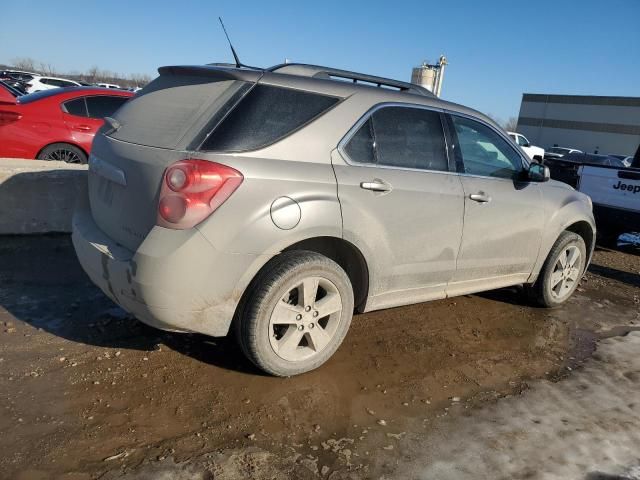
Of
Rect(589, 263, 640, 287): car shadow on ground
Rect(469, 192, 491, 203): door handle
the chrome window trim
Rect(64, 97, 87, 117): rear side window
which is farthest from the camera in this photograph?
Rect(64, 97, 87, 117): rear side window

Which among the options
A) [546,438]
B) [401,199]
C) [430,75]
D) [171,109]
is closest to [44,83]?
[430,75]

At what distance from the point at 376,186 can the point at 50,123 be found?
17.6 ft

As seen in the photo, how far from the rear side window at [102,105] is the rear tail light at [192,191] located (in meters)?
5.29

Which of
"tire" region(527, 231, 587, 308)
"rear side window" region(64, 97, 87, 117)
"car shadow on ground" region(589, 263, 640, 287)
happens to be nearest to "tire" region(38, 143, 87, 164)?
"rear side window" region(64, 97, 87, 117)

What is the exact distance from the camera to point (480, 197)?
12.9ft

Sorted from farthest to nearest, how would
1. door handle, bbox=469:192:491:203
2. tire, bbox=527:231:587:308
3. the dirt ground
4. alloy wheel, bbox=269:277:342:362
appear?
tire, bbox=527:231:587:308 → door handle, bbox=469:192:491:203 → alloy wheel, bbox=269:277:342:362 → the dirt ground

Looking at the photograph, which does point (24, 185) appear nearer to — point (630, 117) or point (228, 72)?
point (228, 72)

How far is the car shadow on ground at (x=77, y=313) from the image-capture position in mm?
3553

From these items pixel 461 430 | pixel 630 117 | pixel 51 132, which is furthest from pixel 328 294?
pixel 630 117

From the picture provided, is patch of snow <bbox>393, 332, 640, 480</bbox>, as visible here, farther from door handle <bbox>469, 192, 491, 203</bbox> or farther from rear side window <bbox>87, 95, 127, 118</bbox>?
rear side window <bbox>87, 95, 127, 118</bbox>

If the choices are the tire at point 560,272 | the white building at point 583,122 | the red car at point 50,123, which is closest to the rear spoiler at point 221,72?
the tire at point 560,272

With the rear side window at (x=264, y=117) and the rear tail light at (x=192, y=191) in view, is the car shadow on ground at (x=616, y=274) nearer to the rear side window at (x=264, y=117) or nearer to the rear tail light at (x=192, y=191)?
the rear side window at (x=264, y=117)

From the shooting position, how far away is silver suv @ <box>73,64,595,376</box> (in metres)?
2.76

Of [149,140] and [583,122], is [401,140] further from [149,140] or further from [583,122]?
[583,122]
